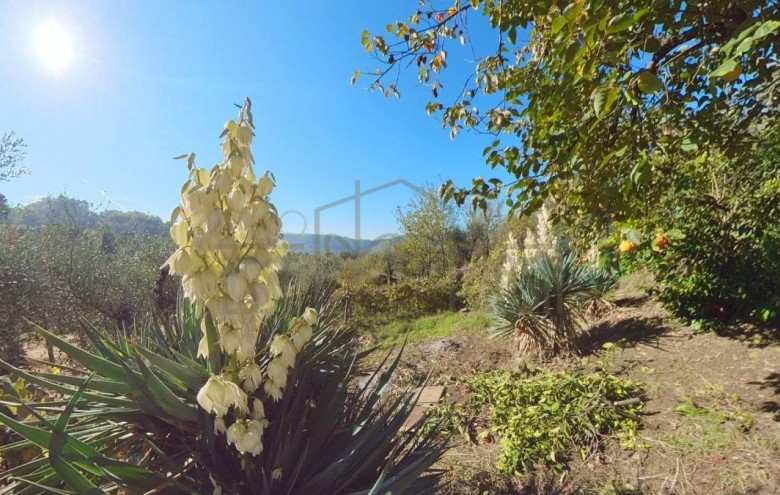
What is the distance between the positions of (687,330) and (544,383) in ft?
6.75

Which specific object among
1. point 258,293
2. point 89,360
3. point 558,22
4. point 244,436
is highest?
point 558,22

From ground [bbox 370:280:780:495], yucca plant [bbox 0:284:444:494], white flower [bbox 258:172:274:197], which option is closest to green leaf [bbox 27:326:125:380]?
yucca plant [bbox 0:284:444:494]

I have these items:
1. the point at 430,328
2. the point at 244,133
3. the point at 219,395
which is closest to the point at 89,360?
the point at 219,395

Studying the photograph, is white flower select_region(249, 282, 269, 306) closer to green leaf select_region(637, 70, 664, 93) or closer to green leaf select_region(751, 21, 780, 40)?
green leaf select_region(637, 70, 664, 93)

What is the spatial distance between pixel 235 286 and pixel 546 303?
462 cm

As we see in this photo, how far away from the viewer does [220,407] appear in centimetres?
110

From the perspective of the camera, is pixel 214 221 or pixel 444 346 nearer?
pixel 214 221

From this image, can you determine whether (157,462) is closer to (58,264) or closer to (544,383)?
(544,383)

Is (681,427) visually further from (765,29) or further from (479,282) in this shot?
(479,282)

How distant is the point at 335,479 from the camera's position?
1.39m

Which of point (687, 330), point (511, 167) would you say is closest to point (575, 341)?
point (687, 330)

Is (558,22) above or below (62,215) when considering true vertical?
below

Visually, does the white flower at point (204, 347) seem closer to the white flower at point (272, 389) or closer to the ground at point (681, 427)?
the white flower at point (272, 389)

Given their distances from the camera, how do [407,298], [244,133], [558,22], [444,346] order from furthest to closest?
[407,298] → [444,346] → [558,22] → [244,133]
